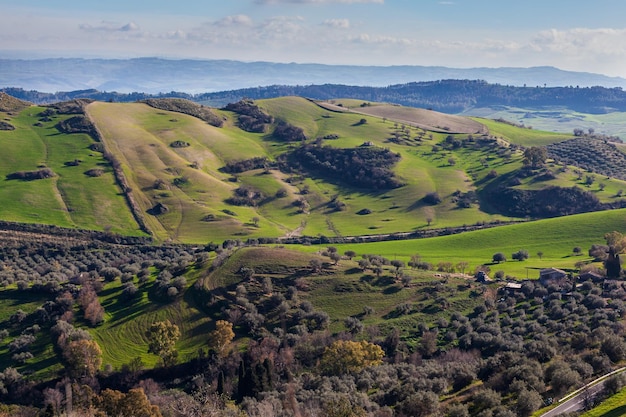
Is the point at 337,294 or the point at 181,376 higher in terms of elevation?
the point at 337,294

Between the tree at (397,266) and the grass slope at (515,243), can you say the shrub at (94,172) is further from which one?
the tree at (397,266)

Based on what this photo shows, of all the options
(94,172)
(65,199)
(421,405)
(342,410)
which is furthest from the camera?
(94,172)

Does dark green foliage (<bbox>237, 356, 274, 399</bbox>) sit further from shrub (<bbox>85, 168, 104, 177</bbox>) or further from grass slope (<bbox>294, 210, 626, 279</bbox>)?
shrub (<bbox>85, 168, 104, 177</bbox>)

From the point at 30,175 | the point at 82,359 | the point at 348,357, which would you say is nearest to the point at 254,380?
the point at 348,357

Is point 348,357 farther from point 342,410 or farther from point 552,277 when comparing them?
point 552,277

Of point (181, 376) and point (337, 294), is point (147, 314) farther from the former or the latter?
point (337, 294)

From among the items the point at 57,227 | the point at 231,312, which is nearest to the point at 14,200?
the point at 57,227
